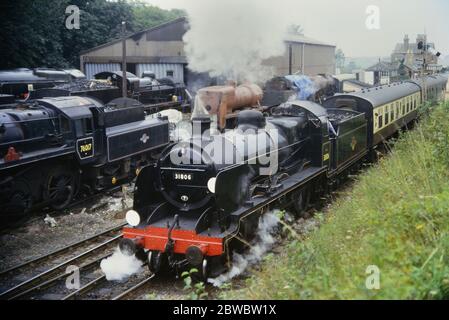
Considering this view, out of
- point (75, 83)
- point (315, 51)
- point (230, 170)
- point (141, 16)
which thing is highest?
A: point (141, 16)

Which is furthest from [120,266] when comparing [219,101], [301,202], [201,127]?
[219,101]

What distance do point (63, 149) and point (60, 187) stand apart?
0.90 meters

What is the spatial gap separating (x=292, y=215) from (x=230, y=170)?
125 inches

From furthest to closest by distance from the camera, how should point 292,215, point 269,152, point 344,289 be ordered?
point 292,215 → point 269,152 → point 344,289

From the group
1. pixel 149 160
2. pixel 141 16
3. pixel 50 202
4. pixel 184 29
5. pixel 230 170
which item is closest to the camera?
pixel 230 170

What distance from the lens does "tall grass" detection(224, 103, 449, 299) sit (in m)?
4.36

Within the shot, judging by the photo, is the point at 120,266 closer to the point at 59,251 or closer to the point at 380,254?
the point at 59,251

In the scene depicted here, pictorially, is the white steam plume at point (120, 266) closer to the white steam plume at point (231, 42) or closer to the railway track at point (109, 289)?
the railway track at point (109, 289)

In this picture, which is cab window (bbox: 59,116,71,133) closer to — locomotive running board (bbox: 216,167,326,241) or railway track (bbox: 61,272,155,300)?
railway track (bbox: 61,272,155,300)

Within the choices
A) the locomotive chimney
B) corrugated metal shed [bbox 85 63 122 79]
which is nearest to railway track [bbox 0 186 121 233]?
the locomotive chimney

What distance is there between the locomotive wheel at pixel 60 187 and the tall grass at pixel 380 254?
6.15 meters
